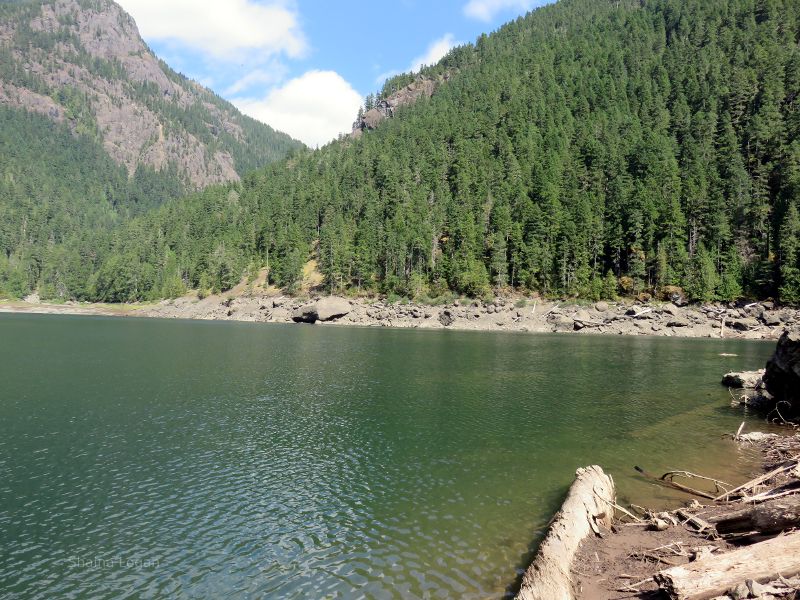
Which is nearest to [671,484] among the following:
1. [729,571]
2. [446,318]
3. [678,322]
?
[729,571]

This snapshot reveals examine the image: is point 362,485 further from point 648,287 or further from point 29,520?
point 648,287

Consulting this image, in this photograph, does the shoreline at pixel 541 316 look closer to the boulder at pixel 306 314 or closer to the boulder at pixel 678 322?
the boulder at pixel 678 322

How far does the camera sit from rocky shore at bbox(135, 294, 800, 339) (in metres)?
102

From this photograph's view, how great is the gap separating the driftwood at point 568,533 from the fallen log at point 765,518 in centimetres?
377

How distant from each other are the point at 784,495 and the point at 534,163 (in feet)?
513

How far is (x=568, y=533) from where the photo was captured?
49.5 feet

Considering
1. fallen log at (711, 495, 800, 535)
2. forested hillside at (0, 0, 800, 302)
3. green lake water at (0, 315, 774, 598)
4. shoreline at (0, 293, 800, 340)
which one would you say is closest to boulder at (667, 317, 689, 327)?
shoreline at (0, 293, 800, 340)

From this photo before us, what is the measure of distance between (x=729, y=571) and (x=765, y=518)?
3915 millimetres

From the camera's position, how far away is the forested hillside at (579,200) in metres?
120

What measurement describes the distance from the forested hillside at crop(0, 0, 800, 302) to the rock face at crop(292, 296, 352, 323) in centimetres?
1577

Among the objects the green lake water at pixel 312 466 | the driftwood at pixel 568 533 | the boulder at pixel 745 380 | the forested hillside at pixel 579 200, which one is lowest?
the green lake water at pixel 312 466

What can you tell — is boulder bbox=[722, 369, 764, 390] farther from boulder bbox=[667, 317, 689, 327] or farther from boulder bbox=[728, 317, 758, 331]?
boulder bbox=[728, 317, 758, 331]

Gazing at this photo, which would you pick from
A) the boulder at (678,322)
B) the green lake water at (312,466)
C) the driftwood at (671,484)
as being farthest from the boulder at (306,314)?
the driftwood at (671,484)

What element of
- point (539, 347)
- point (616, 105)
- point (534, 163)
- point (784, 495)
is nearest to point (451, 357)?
point (539, 347)
